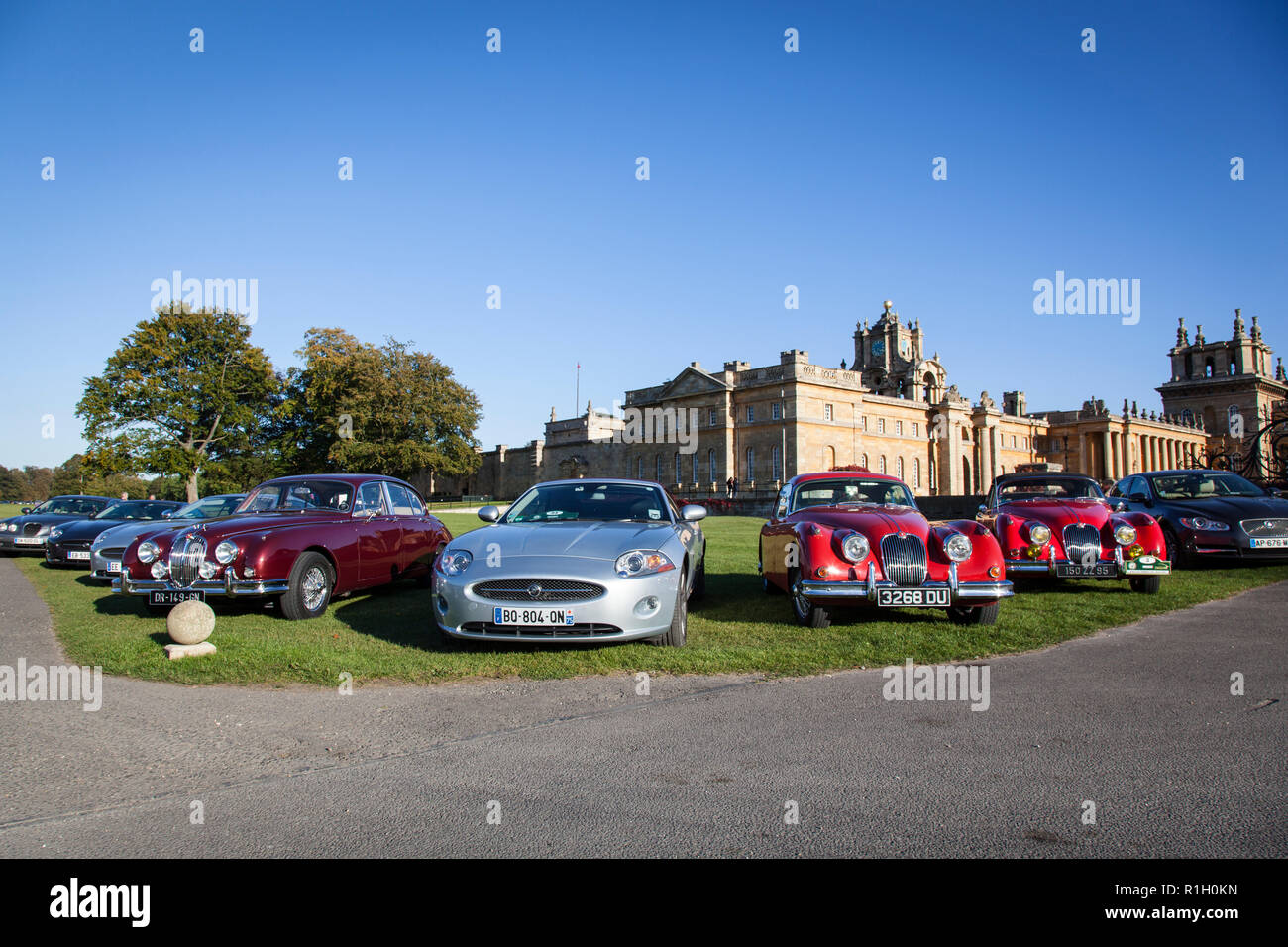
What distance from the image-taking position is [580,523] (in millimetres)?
7566

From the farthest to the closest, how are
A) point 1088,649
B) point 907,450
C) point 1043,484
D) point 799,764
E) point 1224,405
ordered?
1. point 1224,405
2. point 907,450
3. point 1043,484
4. point 1088,649
5. point 799,764

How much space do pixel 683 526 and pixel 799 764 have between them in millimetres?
4452

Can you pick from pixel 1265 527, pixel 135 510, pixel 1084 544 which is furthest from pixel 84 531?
pixel 1265 527

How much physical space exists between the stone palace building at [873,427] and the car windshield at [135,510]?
47670mm

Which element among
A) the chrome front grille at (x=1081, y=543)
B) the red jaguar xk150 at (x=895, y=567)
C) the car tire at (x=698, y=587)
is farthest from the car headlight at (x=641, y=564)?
the chrome front grille at (x=1081, y=543)

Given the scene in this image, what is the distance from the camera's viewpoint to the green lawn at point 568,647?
621 centimetres

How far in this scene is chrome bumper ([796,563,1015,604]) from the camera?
23.6 feet

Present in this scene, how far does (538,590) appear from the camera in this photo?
6215mm

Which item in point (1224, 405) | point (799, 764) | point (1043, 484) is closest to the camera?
point (799, 764)

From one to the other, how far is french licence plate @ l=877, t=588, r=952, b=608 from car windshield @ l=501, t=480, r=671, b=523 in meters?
2.31

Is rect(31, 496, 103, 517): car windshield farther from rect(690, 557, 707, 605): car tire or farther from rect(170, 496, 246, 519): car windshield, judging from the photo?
rect(690, 557, 707, 605): car tire

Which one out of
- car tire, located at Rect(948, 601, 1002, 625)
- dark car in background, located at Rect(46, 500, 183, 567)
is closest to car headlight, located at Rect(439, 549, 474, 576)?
car tire, located at Rect(948, 601, 1002, 625)
